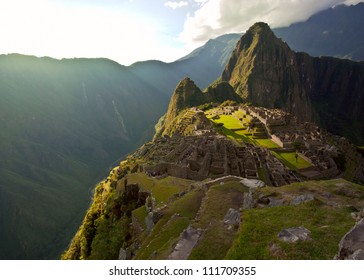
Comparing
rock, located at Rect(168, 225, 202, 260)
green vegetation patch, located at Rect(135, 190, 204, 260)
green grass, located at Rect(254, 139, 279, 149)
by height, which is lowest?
green grass, located at Rect(254, 139, 279, 149)

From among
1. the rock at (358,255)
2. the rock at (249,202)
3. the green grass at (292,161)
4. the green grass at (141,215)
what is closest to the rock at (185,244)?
the rock at (249,202)

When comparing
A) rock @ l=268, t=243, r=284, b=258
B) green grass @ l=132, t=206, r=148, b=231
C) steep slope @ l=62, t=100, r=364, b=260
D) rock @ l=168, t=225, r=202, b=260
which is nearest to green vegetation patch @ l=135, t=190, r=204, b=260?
steep slope @ l=62, t=100, r=364, b=260

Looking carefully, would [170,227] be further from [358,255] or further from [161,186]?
[161,186]

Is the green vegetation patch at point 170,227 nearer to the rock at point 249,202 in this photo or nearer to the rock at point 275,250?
the rock at point 249,202

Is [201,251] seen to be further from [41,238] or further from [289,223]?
[41,238]

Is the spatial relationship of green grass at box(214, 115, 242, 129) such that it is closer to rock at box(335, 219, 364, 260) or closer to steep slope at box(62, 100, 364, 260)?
steep slope at box(62, 100, 364, 260)

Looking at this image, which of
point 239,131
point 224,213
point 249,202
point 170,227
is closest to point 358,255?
point 249,202

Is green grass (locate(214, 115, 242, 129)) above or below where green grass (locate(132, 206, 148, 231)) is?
above
